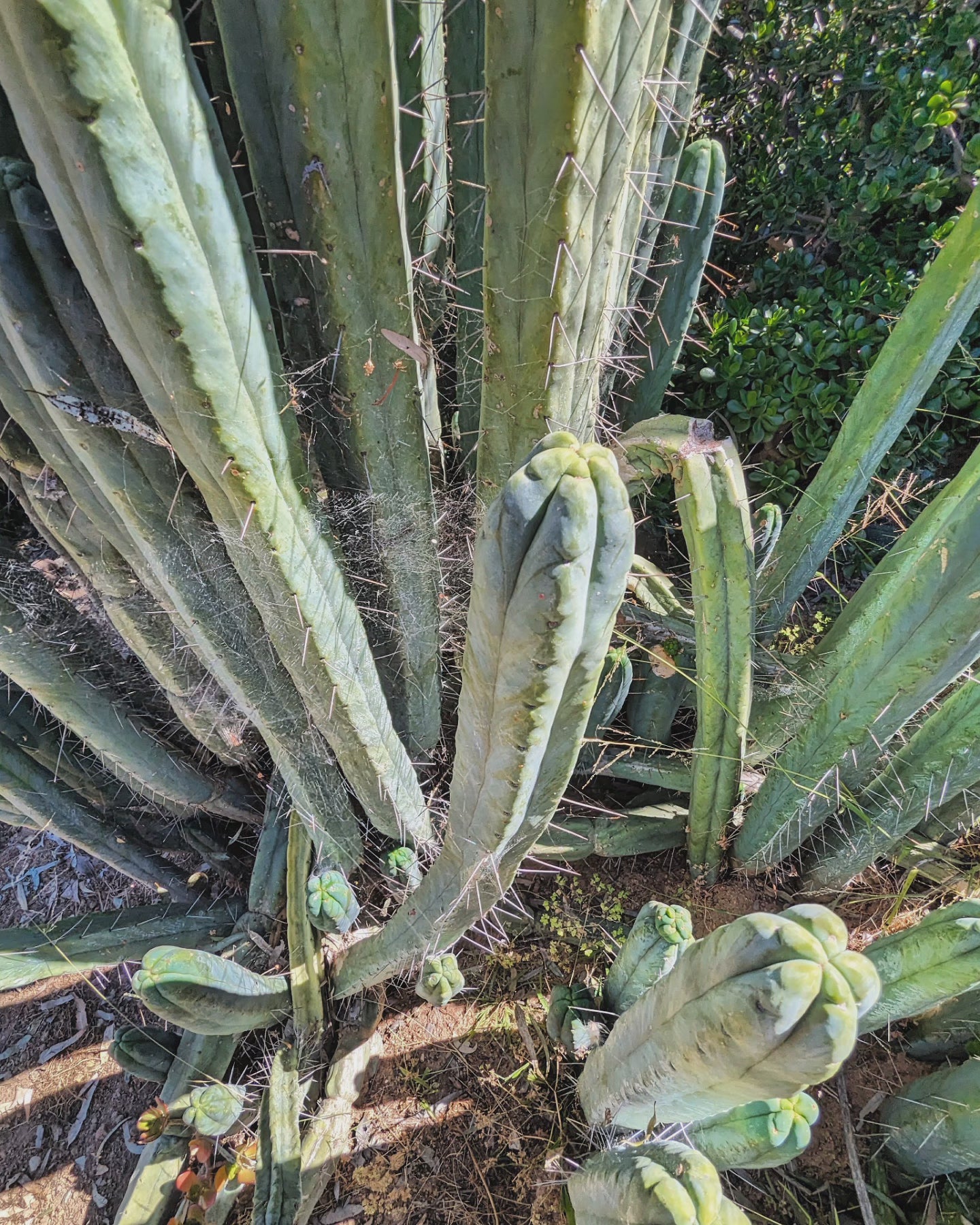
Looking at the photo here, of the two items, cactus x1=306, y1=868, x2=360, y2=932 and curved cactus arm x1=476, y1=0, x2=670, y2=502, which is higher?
curved cactus arm x1=476, y1=0, x2=670, y2=502

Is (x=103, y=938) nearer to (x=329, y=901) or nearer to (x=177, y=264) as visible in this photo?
(x=329, y=901)

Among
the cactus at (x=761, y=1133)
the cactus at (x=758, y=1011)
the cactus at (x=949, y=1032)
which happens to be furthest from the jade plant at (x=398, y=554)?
the cactus at (x=949, y=1032)

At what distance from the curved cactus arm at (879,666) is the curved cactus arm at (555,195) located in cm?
71

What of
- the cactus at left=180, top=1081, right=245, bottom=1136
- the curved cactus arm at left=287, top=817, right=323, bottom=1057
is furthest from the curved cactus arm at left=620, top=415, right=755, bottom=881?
the cactus at left=180, top=1081, right=245, bottom=1136

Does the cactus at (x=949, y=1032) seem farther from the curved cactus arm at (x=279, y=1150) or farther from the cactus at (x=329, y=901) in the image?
the curved cactus arm at (x=279, y=1150)

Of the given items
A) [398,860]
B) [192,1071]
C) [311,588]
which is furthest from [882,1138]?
[311,588]

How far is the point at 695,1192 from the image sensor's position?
852 millimetres

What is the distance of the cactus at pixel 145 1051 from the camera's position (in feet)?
5.05

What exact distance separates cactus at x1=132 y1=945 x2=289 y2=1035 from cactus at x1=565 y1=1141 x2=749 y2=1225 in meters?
0.74

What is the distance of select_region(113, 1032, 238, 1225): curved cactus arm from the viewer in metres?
1.47

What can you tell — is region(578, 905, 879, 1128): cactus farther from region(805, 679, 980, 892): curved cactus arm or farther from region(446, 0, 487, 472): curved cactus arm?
region(446, 0, 487, 472): curved cactus arm

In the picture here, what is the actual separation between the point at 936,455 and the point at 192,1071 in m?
2.93

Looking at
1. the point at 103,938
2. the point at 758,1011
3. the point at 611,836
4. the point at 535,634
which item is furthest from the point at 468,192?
the point at 103,938

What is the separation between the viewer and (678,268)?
1.95 m
